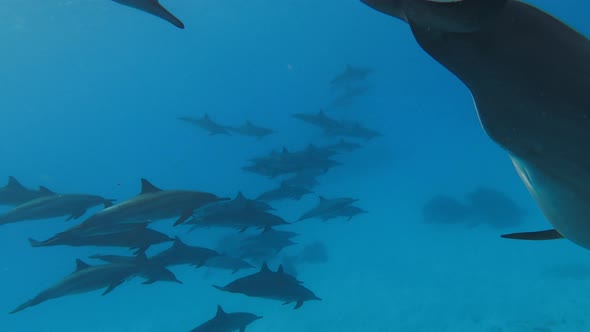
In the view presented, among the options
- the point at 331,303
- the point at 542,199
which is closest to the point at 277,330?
the point at 331,303

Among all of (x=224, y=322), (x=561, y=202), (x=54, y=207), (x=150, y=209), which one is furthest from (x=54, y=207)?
(x=561, y=202)

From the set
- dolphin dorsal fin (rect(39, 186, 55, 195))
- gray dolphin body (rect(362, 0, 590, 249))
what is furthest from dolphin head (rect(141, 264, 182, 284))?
gray dolphin body (rect(362, 0, 590, 249))

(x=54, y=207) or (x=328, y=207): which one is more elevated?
(x=54, y=207)

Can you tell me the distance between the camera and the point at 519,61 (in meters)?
1.18

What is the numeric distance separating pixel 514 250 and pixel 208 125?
14.6 m

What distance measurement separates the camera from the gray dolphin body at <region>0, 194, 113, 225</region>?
7.81m

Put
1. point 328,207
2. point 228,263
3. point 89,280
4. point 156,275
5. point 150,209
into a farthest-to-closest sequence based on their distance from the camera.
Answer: point 328,207
point 228,263
point 156,275
point 89,280
point 150,209

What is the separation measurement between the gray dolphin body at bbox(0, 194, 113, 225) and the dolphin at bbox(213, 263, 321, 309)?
3.20 meters

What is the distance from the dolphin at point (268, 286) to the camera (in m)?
7.32

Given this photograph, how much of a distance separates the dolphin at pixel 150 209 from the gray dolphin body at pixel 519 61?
5939 millimetres

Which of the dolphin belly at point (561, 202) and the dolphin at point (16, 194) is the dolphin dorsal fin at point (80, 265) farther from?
the dolphin belly at point (561, 202)

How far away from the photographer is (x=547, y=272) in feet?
43.9

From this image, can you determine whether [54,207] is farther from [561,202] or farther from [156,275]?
[561,202]

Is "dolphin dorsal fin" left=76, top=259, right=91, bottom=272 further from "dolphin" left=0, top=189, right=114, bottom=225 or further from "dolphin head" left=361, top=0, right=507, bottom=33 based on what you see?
"dolphin head" left=361, top=0, right=507, bottom=33
